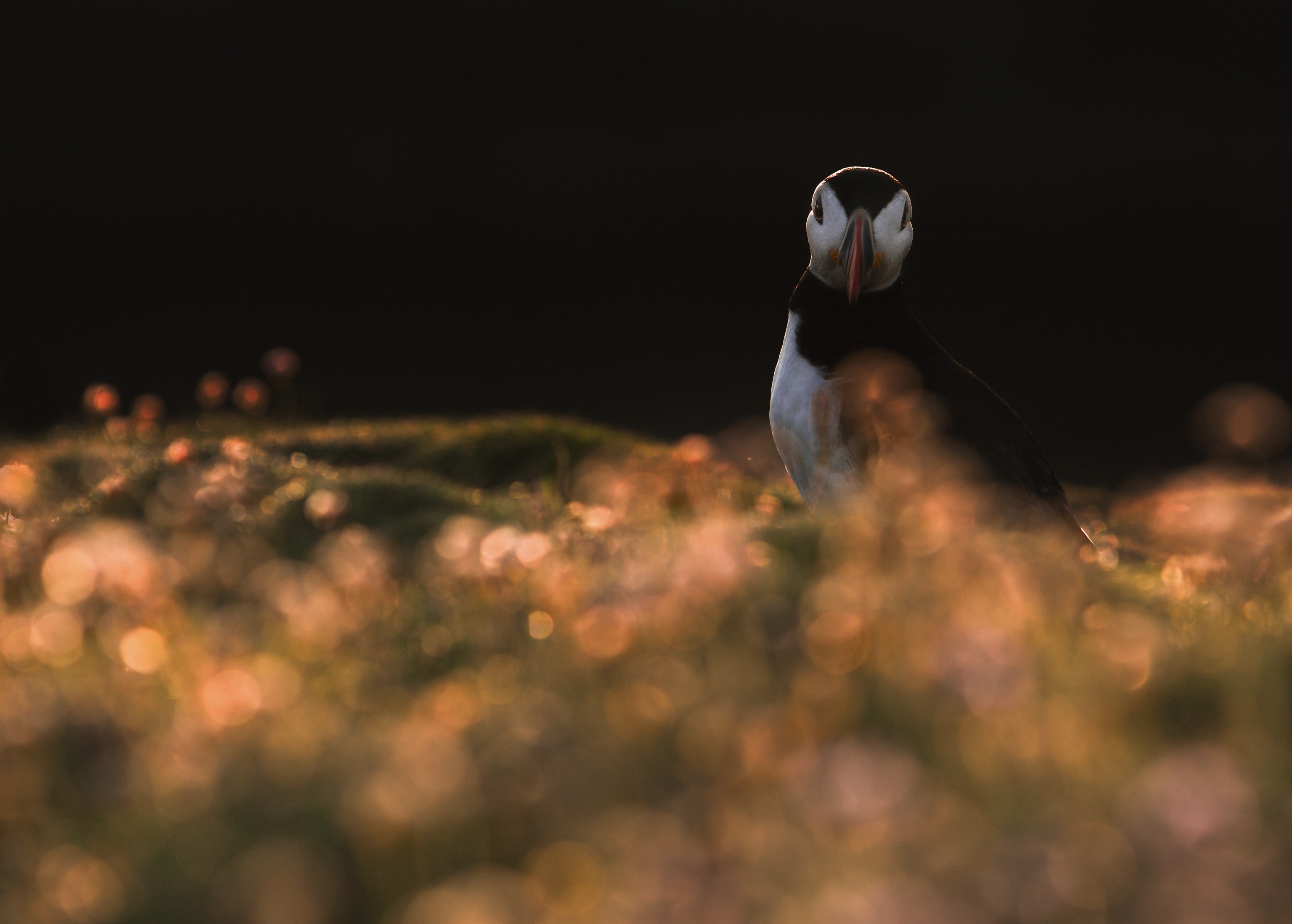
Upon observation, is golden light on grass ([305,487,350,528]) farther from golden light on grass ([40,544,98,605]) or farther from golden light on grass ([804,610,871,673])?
golden light on grass ([804,610,871,673])

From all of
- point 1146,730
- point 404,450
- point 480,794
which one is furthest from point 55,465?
point 1146,730

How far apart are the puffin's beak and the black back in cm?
15

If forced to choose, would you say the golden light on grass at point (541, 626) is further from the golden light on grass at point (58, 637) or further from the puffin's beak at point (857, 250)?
the puffin's beak at point (857, 250)

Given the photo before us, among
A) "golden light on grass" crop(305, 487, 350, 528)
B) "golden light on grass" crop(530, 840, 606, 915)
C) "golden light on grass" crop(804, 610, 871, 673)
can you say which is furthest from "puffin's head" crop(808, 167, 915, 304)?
"golden light on grass" crop(530, 840, 606, 915)

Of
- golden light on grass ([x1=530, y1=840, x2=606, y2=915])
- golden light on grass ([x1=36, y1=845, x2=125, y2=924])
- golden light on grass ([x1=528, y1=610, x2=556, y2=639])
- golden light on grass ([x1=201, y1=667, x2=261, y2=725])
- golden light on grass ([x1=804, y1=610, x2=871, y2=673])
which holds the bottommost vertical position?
golden light on grass ([x1=528, y1=610, x2=556, y2=639])

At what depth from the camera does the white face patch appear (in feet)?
17.9

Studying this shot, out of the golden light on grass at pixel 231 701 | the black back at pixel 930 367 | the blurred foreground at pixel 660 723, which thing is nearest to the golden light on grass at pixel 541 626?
the blurred foreground at pixel 660 723

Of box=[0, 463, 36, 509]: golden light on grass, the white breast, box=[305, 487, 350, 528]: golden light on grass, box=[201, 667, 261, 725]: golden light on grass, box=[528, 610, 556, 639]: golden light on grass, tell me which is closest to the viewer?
box=[201, 667, 261, 725]: golden light on grass

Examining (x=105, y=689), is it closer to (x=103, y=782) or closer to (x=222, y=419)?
(x=103, y=782)

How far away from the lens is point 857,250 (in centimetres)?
529

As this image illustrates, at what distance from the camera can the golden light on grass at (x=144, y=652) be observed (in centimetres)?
294

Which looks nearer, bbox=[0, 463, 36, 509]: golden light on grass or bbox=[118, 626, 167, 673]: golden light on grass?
bbox=[118, 626, 167, 673]: golden light on grass

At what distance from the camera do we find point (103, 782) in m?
2.51

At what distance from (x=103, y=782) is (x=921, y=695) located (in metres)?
1.76
